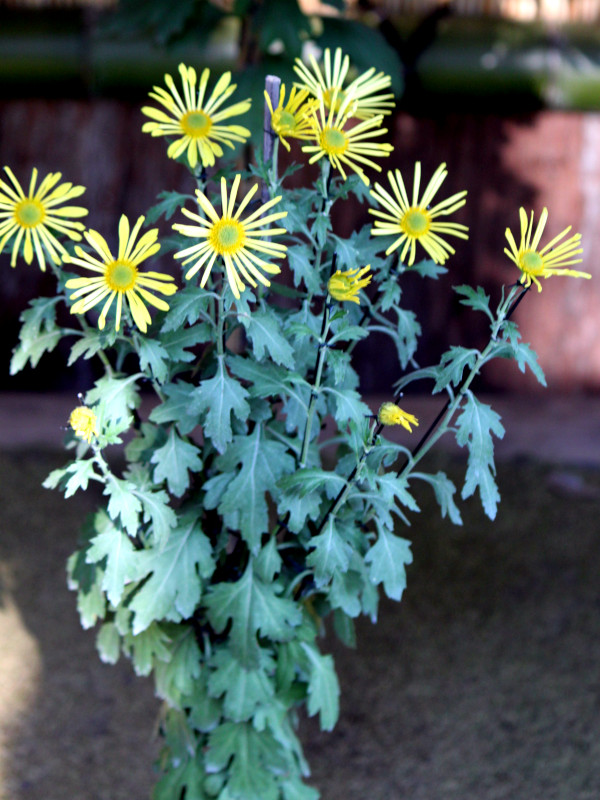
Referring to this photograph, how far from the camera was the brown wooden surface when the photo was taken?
4105 millimetres

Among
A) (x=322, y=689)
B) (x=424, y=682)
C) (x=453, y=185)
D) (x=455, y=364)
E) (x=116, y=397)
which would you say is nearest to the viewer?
(x=455, y=364)

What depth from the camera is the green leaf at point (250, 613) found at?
1.44 m

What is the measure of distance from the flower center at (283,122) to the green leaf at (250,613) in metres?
0.73

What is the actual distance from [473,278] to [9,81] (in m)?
2.50

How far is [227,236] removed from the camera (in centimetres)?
114

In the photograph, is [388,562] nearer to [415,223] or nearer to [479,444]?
[479,444]

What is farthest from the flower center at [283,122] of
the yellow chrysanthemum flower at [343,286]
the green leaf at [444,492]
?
the green leaf at [444,492]

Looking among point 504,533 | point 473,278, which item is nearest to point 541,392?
point 473,278

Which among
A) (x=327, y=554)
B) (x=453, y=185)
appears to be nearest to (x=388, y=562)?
(x=327, y=554)

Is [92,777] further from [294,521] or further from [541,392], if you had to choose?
[541,392]

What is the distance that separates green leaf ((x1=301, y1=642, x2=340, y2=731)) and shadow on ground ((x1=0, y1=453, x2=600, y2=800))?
1.85ft

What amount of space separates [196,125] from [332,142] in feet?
0.77

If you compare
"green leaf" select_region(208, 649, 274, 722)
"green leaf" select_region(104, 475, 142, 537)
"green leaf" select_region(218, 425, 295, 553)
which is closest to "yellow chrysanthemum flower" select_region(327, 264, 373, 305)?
"green leaf" select_region(218, 425, 295, 553)

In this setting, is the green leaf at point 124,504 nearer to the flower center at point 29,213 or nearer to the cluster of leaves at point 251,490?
the cluster of leaves at point 251,490
